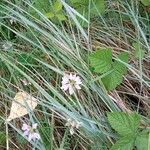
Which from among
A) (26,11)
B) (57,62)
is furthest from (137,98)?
(26,11)

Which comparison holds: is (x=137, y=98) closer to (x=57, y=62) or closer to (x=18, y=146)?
(x=57, y=62)

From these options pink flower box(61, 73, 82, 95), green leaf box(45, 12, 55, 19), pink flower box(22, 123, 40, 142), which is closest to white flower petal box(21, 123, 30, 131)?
pink flower box(22, 123, 40, 142)

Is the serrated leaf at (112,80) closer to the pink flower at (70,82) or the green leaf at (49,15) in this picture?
the pink flower at (70,82)

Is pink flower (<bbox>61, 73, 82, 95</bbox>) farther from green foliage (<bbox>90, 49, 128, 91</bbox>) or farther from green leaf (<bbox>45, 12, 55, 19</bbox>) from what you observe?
green leaf (<bbox>45, 12, 55, 19</bbox>)

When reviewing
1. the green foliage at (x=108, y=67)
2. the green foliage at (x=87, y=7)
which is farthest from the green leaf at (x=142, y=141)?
the green foliage at (x=87, y=7)

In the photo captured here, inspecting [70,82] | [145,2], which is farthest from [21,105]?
[145,2]

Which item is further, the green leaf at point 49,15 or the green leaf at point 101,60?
the green leaf at point 49,15
